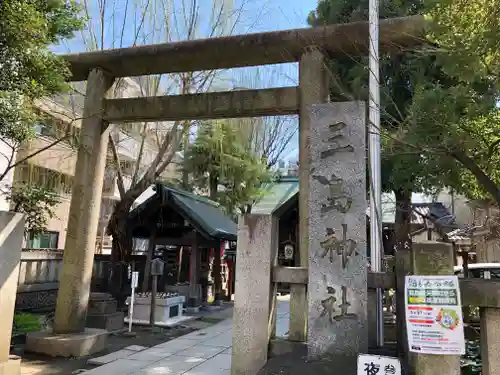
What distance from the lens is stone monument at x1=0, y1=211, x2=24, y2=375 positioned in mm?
5848

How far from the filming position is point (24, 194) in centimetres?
763

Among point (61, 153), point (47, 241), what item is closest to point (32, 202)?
point (61, 153)

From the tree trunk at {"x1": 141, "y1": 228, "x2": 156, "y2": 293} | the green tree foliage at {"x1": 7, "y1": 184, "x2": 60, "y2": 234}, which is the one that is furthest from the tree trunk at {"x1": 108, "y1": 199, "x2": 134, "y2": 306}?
the green tree foliage at {"x1": 7, "y1": 184, "x2": 60, "y2": 234}

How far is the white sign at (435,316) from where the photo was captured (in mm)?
3637

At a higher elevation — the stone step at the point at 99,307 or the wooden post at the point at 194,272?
the wooden post at the point at 194,272

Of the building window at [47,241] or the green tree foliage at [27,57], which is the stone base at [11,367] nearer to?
the green tree foliage at [27,57]

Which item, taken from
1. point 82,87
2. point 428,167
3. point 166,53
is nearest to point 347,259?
point 428,167

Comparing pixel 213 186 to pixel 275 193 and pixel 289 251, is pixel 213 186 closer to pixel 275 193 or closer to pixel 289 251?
pixel 275 193

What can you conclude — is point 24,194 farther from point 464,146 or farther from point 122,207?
point 464,146

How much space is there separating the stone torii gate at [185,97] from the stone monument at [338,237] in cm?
180

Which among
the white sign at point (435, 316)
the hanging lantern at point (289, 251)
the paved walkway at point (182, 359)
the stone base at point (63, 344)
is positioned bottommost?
the paved walkway at point (182, 359)

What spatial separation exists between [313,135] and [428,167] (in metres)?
3.09

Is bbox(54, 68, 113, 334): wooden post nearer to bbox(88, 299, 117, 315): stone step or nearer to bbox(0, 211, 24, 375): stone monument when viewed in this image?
bbox(0, 211, 24, 375): stone monument

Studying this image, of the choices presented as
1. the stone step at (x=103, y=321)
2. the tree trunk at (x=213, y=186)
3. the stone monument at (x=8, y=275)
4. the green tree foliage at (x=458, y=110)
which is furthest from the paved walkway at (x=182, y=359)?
the tree trunk at (x=213, y=186)
